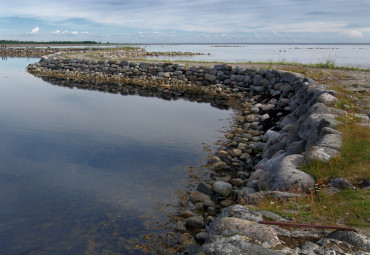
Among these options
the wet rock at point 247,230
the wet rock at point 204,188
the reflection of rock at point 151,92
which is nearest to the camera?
the wet rock at point 247,230

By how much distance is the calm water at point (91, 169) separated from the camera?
245 inches

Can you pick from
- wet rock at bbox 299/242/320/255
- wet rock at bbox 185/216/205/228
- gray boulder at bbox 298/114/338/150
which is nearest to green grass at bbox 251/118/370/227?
wet rock at bbox 299/242/320/255

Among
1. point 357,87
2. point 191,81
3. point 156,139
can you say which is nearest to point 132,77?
point 191,81

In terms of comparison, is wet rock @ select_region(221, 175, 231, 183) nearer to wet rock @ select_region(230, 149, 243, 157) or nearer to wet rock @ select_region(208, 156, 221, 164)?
wet rock @ select_region(208, 156, 221, 164)

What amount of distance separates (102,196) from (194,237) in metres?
2.90

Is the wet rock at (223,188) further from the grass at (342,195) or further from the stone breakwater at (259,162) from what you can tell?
the grass at (342,195)

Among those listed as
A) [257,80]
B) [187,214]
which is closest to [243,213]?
[187,214]

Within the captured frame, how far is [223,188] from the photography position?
7.81m

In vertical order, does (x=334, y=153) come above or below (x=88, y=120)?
above

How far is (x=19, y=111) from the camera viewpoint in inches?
647

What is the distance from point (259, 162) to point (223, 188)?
190 centimetres

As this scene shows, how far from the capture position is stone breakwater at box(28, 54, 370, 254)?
3.74 metres

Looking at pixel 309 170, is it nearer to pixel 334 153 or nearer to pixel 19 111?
pixel 334 153

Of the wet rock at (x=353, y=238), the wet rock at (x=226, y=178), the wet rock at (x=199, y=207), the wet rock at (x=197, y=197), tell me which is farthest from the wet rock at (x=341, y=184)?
the wet rock at (x=226, y=178)
